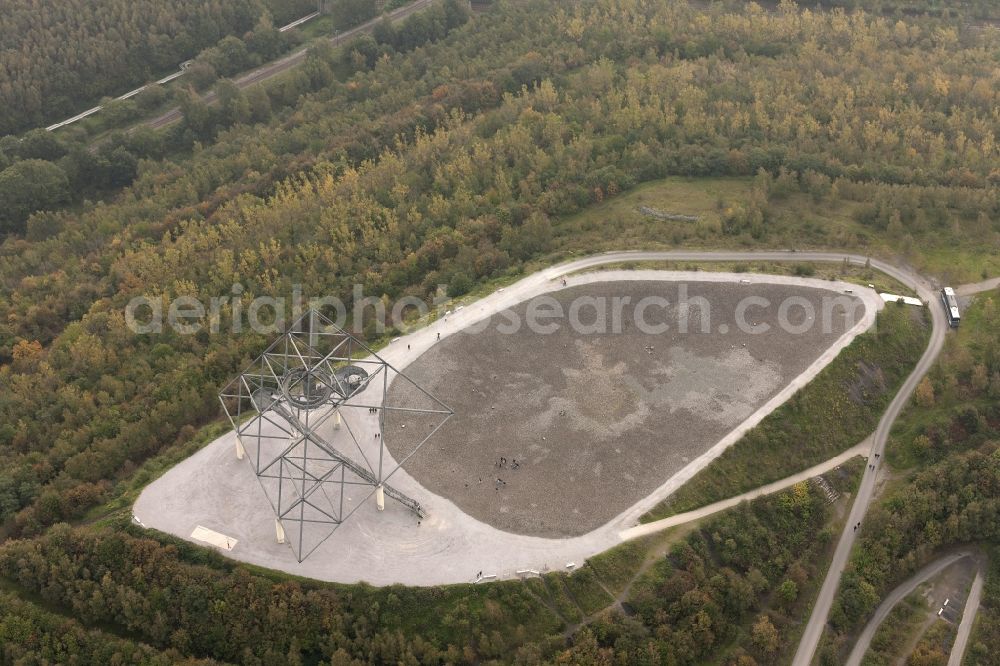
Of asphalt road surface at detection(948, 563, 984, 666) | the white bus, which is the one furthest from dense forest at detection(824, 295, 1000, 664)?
the white bus

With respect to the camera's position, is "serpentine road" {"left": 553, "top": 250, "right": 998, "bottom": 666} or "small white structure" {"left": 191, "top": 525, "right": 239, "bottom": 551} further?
"serpentine road" {"left": 553, "top": 250, "right": 998, "bottom": 666}

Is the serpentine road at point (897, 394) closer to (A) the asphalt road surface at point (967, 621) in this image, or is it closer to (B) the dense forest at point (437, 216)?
(B) the dense forest at point (437, 216)

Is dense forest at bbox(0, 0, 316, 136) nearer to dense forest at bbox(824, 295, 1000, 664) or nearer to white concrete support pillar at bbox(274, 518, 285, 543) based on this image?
white concrete support pillar at bbox(274, 518, 285, 543)

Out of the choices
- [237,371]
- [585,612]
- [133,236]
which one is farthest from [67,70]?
[585,612]

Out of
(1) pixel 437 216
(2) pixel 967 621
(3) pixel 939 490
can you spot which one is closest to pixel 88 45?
(1) pixel 437 216

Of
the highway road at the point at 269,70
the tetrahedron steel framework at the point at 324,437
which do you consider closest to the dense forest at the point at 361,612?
the tetrahedron steel framework at the point at 324,437

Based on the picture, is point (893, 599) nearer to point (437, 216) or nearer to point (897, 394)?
point (897, 394)

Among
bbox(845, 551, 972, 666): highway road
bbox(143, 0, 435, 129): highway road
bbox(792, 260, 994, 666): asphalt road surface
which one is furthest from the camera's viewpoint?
bbox(143, 0, 435, 129): highway road
